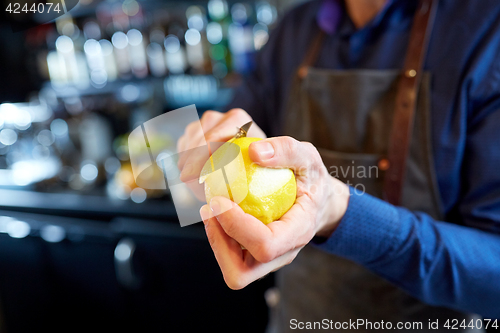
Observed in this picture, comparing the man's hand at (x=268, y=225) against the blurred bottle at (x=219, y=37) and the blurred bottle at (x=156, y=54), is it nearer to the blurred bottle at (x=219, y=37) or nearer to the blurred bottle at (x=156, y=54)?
the blurred bottle at (x=219, y=37)

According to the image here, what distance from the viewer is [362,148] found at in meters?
0.86

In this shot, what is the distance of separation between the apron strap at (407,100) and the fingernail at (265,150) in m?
0.48

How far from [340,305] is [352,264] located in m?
0.13

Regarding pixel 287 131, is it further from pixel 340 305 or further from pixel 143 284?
pixel 143 284

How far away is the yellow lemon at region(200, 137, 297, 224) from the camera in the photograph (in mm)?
407

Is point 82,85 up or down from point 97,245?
up

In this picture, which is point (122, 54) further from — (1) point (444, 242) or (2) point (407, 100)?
(1) point (444, 242)

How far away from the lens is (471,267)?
65 cm

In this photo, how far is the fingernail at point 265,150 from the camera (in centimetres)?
39

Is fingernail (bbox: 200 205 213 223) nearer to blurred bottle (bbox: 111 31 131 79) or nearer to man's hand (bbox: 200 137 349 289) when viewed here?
man's hand (bbox: 200 137 349 289)

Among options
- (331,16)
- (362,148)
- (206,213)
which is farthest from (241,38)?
(206,213)

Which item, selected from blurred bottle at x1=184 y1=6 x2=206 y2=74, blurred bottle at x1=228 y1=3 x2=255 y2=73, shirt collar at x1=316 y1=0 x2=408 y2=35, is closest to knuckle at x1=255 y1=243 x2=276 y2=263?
shirt collar at x1=316 y1=0 x2=408 y2=35

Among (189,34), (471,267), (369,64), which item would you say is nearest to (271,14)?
(189,34)

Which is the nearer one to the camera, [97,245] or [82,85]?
[97,245]
